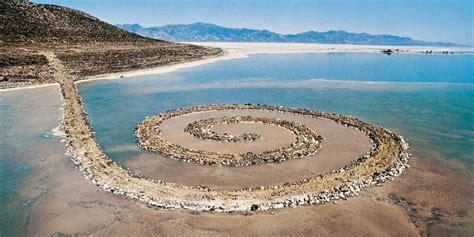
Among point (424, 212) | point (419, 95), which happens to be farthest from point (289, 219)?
point (419, 95)

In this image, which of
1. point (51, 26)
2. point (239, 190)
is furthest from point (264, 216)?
point (51, 26)

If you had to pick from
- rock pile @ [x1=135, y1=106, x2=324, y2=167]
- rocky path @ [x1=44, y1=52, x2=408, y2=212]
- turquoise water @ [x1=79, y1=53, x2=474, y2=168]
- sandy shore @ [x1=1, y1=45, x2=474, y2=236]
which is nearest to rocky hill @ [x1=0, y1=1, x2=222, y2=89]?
turquoise water @ [x1=79, y1=53, x2=474, y2=168]

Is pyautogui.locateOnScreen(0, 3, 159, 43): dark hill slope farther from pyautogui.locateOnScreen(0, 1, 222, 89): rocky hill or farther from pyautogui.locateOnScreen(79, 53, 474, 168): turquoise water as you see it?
pyautogui.locateOnScreen(79, 53, 474, 168): turquoise water

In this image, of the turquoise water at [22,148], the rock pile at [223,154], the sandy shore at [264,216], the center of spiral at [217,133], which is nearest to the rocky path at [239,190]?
the sandy shore at [264,216]

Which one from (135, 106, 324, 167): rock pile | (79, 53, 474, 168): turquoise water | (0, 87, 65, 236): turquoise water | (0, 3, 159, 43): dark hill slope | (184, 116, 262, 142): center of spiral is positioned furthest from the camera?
(0, 3, 159, 43): dark hill slope

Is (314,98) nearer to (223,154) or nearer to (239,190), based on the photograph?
(223,154)
